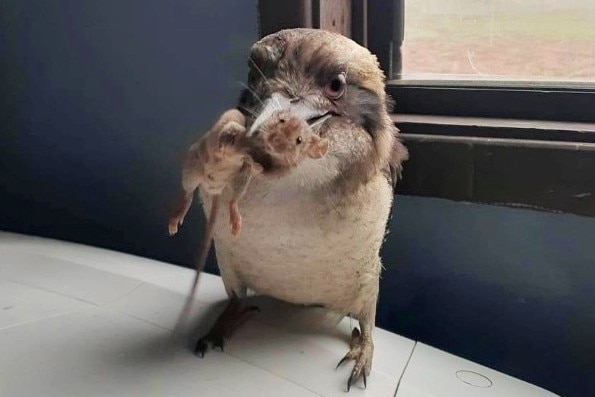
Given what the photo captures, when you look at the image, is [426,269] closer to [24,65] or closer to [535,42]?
[535,42]

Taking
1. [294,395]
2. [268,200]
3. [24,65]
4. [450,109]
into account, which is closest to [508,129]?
[450,109]

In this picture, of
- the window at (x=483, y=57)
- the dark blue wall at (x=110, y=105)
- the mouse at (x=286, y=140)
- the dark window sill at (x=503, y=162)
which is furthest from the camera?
the dark blue wall at (x=110, y=105)

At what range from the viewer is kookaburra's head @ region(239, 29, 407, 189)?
0.75 meters

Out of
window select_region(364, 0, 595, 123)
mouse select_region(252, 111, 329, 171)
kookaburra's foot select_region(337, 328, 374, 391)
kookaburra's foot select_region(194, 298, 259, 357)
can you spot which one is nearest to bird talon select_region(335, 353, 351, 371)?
kookaburra's foot select_region(337, 328, 374, 391)

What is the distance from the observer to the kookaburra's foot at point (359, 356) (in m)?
0.76

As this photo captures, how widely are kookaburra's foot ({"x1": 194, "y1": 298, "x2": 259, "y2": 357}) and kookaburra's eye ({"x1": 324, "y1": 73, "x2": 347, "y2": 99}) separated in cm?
27

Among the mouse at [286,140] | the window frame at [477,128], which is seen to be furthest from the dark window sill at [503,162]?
the mouse at [286,140]

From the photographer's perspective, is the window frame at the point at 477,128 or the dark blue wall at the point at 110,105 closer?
the window frame at the point at 477,128

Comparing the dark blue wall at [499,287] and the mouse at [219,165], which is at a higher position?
Answer: the mouse at [219,165]

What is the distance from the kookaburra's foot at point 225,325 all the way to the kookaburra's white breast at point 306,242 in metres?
0.03

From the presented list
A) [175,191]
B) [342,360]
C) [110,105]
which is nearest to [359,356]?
[342,360]

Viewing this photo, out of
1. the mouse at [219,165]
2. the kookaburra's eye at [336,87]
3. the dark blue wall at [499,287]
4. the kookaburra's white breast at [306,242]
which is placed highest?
the kookaburra's eye at [336,87]

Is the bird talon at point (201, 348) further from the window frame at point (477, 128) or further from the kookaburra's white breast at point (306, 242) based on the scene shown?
the window frame at point (477, 128)

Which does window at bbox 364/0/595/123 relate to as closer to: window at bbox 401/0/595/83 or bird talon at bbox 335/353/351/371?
window at bbox 401/0/595/83
